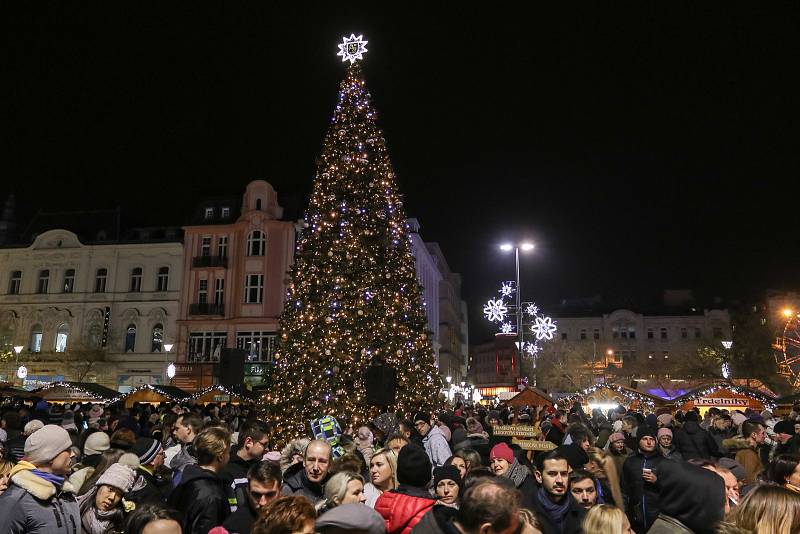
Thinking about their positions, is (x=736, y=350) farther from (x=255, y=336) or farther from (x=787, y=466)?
(x=787, y=466)

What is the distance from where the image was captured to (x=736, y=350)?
49.6 metres

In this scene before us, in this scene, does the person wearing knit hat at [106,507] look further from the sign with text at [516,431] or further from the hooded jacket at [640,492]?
the sign with text at [516,431]

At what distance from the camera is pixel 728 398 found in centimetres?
2462

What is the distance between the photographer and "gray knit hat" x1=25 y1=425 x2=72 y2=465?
179 inches

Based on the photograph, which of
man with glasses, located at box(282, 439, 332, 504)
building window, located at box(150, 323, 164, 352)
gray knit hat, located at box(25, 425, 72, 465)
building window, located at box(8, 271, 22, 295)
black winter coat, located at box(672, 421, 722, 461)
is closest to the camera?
gray knit hat, located at box(25, 425, 72, 465)

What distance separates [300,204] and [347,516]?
143 ft

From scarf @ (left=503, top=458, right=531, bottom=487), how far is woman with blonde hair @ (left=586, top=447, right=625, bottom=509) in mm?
734

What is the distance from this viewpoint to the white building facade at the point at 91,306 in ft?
140

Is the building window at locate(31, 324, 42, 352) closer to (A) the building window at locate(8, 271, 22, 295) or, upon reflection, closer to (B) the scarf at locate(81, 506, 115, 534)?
(A) the building window at locate(8, 271, 22, 295)

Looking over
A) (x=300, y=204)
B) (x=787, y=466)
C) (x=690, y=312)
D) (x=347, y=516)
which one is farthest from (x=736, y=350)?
(x=347, y=516)

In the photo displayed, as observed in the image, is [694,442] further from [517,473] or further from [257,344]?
[257,344]

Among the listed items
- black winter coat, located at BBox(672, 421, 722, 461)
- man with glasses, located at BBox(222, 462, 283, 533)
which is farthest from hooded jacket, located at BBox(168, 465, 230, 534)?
black winter coat, located at BBox(672, 421, 722, 461)

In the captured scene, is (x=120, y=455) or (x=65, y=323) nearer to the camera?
(x=120, y=455)

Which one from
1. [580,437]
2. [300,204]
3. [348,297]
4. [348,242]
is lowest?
[580,437]
